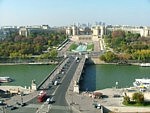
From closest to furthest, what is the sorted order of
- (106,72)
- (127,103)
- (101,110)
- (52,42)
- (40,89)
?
(101,110)
(127,103)
(40,89)
(106,72)
(52,42)

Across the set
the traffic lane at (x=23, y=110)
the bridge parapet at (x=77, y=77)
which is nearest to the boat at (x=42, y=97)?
the traffic lane at (x=23, y=110)

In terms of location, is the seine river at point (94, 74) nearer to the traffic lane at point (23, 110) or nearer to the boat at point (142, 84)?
the boat at point (142, 84)

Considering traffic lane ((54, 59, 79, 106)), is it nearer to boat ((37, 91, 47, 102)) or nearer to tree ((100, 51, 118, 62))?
boat ((37, 91, 47, 102))

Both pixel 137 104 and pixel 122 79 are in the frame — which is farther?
pixel 122 79

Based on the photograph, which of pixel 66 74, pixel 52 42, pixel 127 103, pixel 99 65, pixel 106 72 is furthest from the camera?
pixel 52 42

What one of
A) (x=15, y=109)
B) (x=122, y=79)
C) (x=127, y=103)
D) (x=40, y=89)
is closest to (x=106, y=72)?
(x=122, y=79)

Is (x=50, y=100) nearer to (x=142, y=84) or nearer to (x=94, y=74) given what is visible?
(x=142, y=84)

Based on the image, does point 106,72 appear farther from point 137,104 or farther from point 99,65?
point 137,104

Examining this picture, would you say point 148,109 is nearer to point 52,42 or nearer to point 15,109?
point 15,109

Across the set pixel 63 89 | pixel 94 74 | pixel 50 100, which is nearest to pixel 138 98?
pixel 50 100
